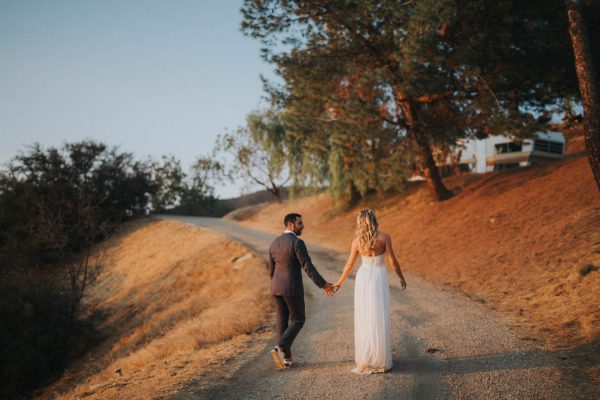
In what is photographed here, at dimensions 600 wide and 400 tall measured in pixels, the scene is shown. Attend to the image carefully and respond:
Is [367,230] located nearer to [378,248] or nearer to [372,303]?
[378,248]

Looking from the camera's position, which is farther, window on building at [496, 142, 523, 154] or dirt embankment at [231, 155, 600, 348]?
window on building at [496, 142, 523, 154]

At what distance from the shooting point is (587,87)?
11.8 meters

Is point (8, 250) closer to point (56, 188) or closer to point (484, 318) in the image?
point (56, 188)

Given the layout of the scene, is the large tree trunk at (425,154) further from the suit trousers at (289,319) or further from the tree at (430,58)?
the suit trousers at (289,319)

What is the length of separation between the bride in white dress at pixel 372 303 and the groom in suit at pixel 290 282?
0.61m

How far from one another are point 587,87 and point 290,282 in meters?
9.71

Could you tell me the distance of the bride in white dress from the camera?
626 cm

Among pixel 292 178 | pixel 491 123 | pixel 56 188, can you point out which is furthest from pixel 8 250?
pixel 491 123

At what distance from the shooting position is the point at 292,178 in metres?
38.1

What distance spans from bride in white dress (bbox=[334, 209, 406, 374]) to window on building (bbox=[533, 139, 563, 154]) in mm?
24525

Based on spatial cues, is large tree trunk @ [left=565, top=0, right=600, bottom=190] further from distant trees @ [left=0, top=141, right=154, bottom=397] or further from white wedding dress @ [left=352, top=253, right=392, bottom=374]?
distant trees @ [left=0, top=141, right=154, bottom=397]

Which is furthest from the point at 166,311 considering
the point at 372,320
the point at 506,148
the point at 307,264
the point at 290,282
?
the point at 506,148

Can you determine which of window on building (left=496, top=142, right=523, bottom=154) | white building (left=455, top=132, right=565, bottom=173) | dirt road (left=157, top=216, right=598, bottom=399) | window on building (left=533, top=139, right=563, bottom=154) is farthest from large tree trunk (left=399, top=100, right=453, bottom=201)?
dirt road (left=157, top=216, right=598, bottom=399)

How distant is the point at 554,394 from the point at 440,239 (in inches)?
536
